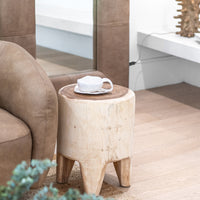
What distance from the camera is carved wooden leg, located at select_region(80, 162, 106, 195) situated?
7.14 ft

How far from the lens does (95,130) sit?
2127 mm

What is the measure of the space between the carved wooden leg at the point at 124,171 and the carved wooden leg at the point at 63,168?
0.24 metres

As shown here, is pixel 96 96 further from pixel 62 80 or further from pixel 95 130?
pixel 62 80

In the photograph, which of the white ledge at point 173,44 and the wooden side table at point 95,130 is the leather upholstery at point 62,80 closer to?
the white ledge at point 173,44

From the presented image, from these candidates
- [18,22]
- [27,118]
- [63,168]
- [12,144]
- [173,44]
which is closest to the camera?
[12,144]

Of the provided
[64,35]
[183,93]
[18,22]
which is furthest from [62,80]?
[183,93]

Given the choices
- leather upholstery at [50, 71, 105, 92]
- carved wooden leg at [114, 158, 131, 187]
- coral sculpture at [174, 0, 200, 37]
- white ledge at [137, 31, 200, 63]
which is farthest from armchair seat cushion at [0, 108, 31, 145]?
coral sculpture at [174, 0, 200, 37]

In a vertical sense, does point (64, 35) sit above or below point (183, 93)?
above

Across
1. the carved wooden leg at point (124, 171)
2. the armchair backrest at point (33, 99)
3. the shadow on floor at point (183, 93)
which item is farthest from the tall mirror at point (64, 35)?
the carved wooden leg at point (124, 171)

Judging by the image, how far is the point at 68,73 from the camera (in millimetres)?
3588

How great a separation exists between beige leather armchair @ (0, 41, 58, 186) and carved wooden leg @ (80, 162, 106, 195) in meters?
0.19

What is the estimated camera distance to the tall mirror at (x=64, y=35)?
132 inches

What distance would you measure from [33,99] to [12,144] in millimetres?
223

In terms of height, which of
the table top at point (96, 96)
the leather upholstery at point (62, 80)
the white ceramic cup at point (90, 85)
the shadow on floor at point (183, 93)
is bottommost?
the shadow on floor at point (183, 93)
